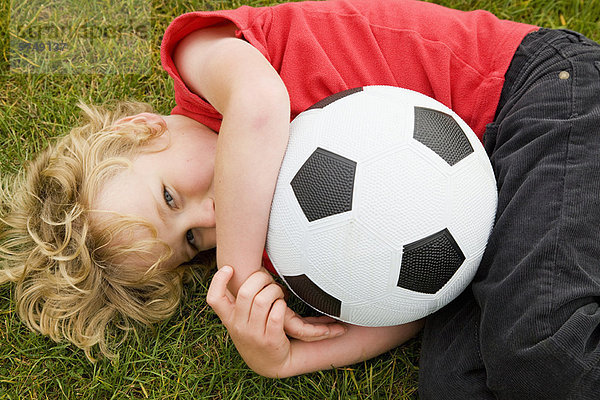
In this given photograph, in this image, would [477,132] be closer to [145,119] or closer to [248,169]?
[248,169]

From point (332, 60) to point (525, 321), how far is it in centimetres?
118

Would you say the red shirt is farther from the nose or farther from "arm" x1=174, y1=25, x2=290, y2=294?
the nose

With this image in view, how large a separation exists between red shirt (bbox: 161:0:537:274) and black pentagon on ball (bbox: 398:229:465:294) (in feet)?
2.36

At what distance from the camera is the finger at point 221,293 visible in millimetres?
1900

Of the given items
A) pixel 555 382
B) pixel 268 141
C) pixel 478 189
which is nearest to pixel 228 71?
pixel 268 141

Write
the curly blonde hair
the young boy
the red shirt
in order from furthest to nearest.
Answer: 1. the red shirt
2. the curly blonde hair
3. the young boy

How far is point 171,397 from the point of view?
221 centimetres

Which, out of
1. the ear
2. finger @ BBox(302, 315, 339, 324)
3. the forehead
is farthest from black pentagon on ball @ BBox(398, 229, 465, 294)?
the ear

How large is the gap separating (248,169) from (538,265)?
0.96 meters

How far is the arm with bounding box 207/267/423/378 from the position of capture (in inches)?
75.1

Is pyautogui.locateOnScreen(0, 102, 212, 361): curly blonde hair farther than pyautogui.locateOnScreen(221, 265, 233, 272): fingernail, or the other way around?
pyautogui.locateOnScreen(0, 102, 212, 361): curly blonde hair

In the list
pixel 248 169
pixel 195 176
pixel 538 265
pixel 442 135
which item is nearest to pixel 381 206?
pixel 442 135

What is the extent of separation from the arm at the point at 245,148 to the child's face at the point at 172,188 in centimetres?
19

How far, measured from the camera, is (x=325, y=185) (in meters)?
1.61
